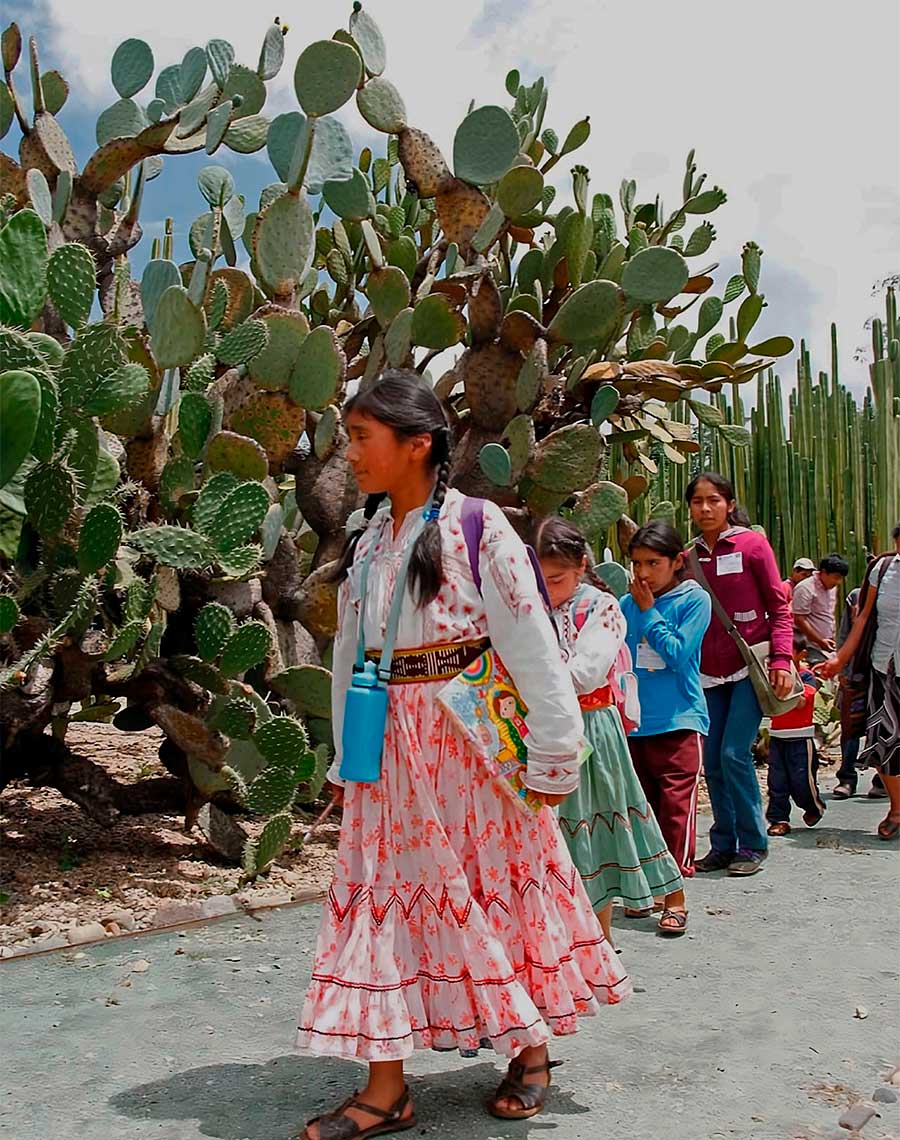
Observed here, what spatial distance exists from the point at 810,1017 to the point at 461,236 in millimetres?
3666

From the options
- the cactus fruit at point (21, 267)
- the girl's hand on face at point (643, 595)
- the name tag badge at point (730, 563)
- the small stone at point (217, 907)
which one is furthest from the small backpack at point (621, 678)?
the cactus fruit at point (21, 267)

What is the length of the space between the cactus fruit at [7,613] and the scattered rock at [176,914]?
3.41 ft

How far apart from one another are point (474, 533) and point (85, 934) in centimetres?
211

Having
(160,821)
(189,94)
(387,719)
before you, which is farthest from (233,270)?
(387,719)

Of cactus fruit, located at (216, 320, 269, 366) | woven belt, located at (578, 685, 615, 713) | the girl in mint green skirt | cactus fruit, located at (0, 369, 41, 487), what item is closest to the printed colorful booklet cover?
the girl in mint green skirt

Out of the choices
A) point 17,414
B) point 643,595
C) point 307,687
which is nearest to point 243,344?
point 307,687

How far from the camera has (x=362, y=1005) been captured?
2432mm

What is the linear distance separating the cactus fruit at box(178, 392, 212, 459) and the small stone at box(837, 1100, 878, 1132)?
10.3 feet

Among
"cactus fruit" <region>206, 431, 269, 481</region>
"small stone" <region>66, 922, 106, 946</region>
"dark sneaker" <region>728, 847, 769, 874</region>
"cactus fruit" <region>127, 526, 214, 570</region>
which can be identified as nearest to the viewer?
"small stone" <region>66, 922, 106, 946</region>

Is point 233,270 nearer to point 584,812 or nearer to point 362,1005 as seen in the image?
point 584,812

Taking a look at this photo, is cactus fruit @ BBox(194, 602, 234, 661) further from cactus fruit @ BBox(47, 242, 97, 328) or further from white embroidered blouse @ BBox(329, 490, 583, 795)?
white embroidered blouse @ BBox(329, 490, 583, 795)

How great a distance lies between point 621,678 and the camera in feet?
13.1

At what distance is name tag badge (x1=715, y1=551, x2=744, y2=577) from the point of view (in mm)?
5020

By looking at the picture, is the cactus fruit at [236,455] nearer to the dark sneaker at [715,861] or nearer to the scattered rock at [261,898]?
the scattered rock at [261,898]
